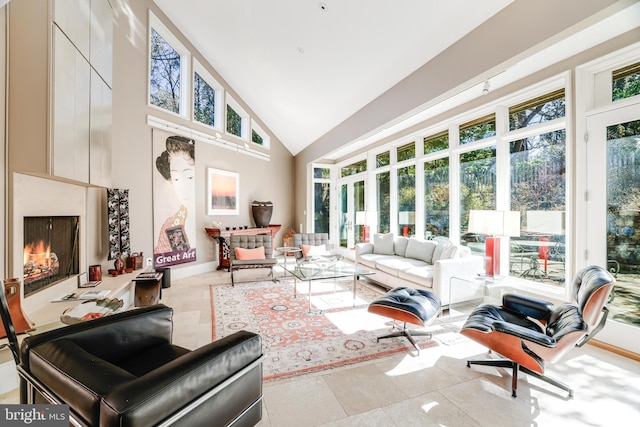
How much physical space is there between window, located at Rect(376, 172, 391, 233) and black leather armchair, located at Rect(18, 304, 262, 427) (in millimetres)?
5378

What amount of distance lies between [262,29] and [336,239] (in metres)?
5.54

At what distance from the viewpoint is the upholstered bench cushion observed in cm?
253

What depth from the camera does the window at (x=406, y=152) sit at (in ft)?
18.7

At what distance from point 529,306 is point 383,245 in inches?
119

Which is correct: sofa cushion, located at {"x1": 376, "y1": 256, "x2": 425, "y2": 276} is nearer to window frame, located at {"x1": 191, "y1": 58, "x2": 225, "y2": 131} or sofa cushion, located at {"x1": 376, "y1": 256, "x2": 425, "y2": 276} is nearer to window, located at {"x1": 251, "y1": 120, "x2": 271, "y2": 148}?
window frame, located at {"x1": 191, "y1": 58, "x2": 225, "y2": 131}

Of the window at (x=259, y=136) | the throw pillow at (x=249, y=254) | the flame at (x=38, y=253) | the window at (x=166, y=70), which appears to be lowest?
the throw pillow at (x=249, y=254)

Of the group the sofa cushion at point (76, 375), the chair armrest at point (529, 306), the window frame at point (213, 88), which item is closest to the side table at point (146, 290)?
the sofa cushion at point (76, 375)

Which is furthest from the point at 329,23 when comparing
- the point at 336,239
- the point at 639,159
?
the point at 336,239

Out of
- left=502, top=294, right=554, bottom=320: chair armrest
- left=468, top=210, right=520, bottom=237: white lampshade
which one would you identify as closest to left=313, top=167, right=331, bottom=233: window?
left=468, top=210, right=520, bottom=237: white lampshade

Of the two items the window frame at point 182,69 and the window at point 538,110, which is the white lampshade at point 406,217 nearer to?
the window at point 538,110

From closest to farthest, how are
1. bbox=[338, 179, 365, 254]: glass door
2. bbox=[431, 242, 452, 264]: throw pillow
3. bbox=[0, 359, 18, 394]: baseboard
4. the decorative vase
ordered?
1. bbox=[0, 359, 18, 394]: baseboard
2. bbox=[431, 242, 452, 264]: throw pillow
3. the decorative vase
4. bbox=[338, 179, 365, 254]: glass door

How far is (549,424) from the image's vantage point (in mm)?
1728

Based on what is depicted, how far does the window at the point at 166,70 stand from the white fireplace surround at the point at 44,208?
264 centimetres

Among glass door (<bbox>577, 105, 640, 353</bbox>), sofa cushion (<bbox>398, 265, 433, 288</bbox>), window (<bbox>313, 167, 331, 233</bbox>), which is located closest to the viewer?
glass door (<bbox>577, 105, 640, 353</bbox>)
